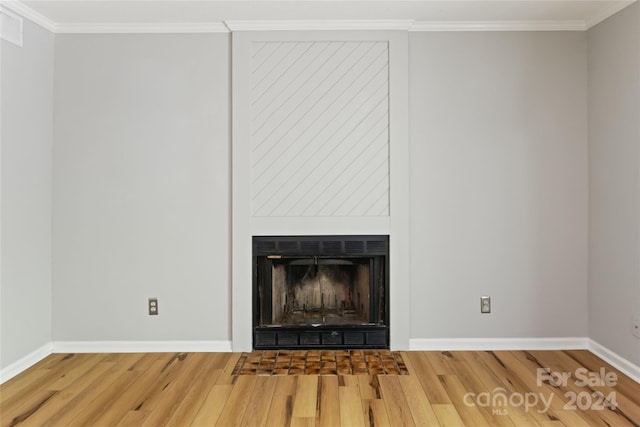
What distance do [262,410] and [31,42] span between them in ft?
9.40

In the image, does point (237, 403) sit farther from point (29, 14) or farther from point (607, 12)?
point (607, 12)

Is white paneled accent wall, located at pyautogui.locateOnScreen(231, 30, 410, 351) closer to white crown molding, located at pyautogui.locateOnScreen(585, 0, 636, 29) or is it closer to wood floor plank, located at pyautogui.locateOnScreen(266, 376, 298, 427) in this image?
wood floor plank, located at pyautogui.locateOnScreen(266, 376, 298, 427)

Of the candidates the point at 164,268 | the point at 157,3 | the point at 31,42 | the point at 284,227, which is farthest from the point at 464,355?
the point at 31,42

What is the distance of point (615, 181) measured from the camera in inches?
133

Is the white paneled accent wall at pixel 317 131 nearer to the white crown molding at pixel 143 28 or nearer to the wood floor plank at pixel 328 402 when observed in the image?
the white crown molding at pixel 143 28

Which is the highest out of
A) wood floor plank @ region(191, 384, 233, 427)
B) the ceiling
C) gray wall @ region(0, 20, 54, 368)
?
the ceiling

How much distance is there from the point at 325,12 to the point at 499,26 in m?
1.29

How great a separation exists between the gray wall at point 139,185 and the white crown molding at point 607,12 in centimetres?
262

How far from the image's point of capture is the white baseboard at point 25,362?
3.17 metres

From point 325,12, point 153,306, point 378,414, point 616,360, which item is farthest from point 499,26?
point 153,306

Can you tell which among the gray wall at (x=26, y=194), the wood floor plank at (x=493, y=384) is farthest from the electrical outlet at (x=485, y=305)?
the gray wall at (x=26, y=194)

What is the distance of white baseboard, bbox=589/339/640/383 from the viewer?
316cm

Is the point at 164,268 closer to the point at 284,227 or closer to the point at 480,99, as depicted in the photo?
→ the point at 284,227

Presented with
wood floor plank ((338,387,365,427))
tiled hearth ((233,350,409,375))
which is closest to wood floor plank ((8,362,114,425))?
tiled hearth ((233,350,409,375))
